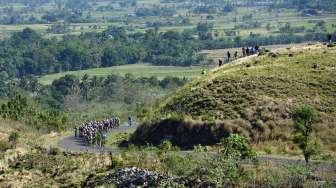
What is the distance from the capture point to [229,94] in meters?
58.4

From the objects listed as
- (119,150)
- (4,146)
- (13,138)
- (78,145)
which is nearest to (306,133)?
(119,150)

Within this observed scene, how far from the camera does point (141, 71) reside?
173750 mm

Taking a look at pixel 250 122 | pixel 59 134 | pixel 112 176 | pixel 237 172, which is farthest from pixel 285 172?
pixel 59 134

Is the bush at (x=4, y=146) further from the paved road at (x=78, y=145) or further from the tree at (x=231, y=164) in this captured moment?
the tree at (x=231, y=164)

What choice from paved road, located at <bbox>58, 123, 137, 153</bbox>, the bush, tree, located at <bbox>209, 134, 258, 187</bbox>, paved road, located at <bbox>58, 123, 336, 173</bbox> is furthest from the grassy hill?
the bush

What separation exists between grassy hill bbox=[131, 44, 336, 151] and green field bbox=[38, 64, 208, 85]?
93615 millimetres

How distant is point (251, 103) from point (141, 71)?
11841cm

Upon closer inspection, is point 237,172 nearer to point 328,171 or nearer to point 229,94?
point 328,171

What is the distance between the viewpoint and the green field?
163625 millimetres

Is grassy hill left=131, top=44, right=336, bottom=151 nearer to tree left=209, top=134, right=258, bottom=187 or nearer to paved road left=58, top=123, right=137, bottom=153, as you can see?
paved road left=58, top=123, right=137, bottom=153

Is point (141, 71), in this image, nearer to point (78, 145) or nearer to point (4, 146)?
point (78, 145)

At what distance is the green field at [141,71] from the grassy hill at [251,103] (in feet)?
307

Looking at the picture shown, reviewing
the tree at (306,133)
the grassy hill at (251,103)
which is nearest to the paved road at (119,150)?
the tree at (306,133)

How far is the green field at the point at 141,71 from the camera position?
163625mm
